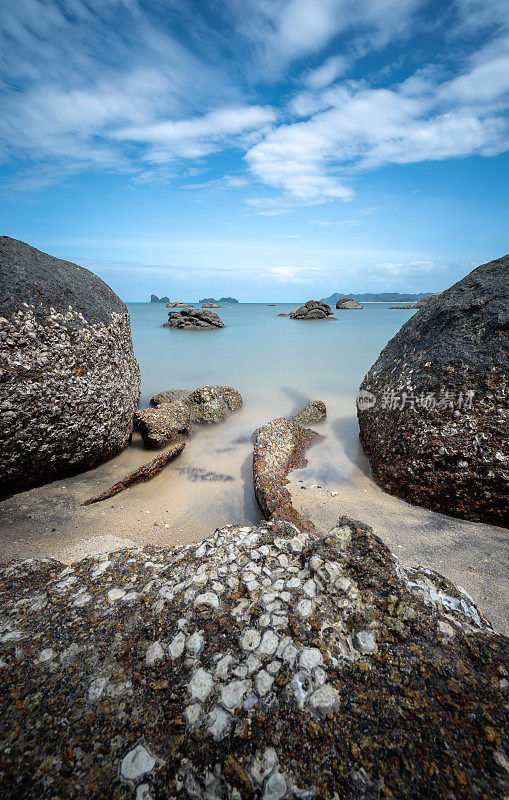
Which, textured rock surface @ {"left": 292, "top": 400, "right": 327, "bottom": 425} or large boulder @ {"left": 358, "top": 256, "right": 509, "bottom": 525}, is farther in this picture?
textured rock surface @ {"left": 292, "top": 400, "right": 327, "bottom": 425}

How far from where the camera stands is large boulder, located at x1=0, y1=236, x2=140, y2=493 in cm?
347

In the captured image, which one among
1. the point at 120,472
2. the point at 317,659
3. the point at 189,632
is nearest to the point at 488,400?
the point at 317,659

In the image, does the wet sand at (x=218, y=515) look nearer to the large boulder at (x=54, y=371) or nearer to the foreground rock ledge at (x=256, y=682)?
the large boulder at (x=54, y=371)

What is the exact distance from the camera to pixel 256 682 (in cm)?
127

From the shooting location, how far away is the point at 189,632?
4.89ft

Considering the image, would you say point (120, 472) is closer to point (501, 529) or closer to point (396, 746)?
point (396, 746)

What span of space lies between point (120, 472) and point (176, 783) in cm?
381

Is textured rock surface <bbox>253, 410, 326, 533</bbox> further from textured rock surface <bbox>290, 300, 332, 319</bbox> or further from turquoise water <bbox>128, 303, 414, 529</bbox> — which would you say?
textured rock surface <bbox>290, 300, 332, 319</bbox>

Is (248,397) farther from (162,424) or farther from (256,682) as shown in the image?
(256,682)

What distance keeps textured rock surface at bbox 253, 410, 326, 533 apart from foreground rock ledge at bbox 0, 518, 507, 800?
161 centimetres

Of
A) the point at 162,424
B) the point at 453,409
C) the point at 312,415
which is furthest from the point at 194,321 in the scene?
the point at 453,409

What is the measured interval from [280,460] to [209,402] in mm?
2378

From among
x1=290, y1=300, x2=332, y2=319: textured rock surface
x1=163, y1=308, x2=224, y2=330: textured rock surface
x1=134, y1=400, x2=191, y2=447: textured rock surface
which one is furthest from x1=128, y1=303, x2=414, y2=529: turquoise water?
x1=290, y1=300, x2=332, y2=319: textured rock surface

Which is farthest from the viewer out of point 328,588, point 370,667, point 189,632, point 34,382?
point 34,382
